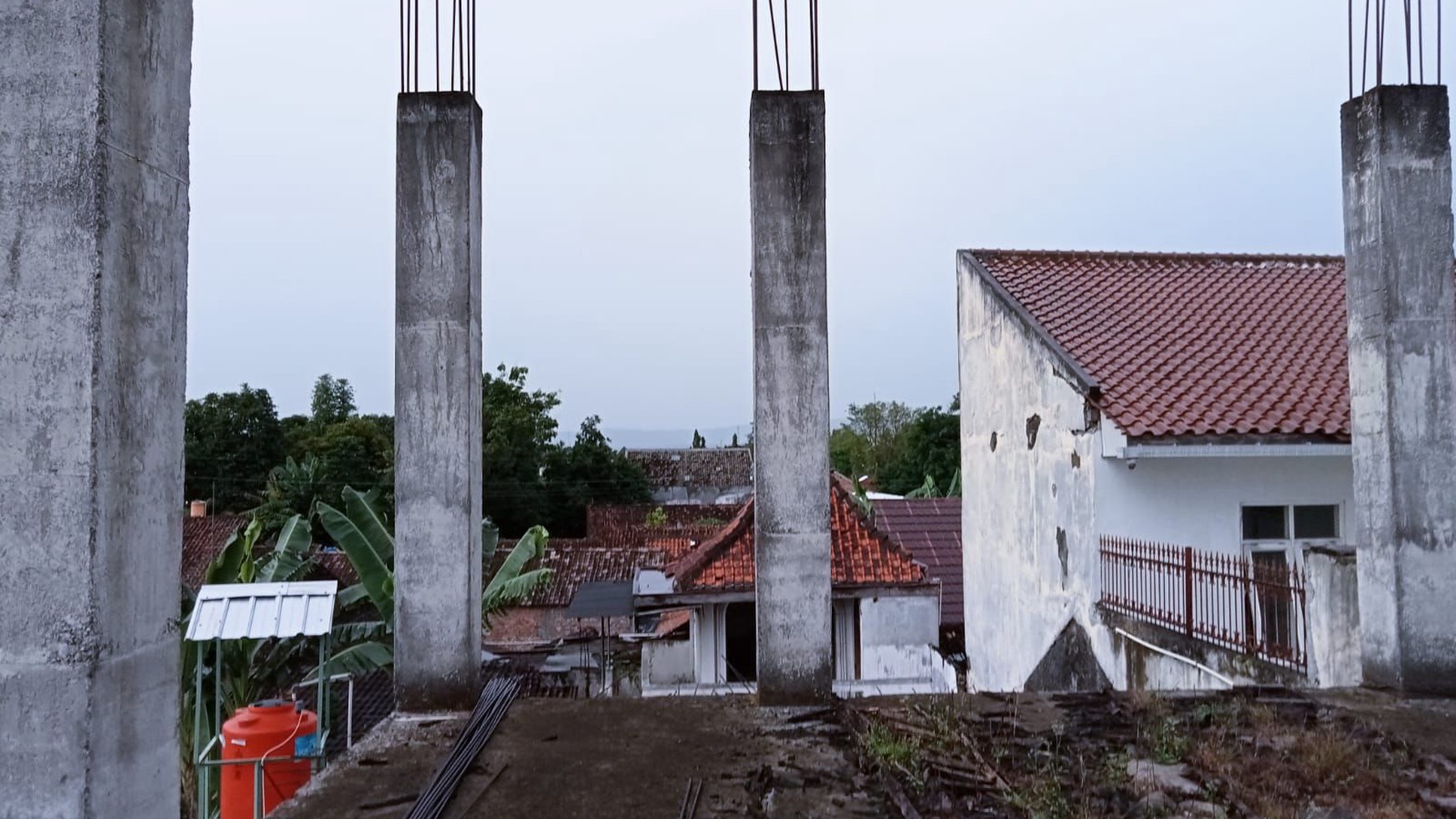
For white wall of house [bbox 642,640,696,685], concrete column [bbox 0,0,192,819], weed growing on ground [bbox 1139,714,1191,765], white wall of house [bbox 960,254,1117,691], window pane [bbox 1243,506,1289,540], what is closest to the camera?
concrete column [bbox 0,0,192,819]

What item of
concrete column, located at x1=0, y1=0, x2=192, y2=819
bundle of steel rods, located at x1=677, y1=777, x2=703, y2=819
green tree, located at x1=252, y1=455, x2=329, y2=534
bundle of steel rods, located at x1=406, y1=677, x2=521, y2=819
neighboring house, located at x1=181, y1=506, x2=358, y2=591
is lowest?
neighboring house, located at x1=181, y1=506, x2=358, y2=591

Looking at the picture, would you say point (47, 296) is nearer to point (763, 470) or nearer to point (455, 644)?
point (455, 644)

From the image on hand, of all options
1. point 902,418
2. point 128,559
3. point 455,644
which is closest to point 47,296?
point 128,559

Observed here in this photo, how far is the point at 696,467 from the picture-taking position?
4819cm

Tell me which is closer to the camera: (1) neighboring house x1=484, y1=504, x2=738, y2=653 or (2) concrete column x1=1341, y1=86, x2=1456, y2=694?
(2) concrete column x1=1341, y1=86, x2=1456, y2=694

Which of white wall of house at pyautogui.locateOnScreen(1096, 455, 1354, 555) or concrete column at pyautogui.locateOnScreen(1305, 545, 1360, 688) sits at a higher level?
white wall of house at pyautogui.locateOnScreen(1096, 455, 1354, 555)

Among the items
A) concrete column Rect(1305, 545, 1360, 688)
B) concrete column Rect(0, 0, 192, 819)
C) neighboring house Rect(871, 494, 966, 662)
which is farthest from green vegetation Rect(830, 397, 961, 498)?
concrete column Rect(0, 0, 192, 819)

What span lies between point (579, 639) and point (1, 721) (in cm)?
1348

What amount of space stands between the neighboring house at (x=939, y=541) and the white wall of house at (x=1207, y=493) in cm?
587

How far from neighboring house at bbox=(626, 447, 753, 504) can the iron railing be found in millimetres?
35906

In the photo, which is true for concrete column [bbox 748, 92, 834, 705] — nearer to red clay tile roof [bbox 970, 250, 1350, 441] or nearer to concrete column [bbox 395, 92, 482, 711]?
concrete column [bbox 395, 92, 482, 711]

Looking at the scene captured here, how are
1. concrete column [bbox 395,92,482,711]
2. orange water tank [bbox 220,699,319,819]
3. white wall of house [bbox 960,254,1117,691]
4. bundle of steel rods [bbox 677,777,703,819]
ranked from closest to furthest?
bundle of steel rods [bbox 677,777,703,819] < concrete column [bbox 395,92,482,711] < orange water tank [bbox 220,699,319,819] < white wall of house [bbox 960,254,1117,691]

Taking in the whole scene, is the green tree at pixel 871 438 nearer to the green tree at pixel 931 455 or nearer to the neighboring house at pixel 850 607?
the green tree at pixel 931 455

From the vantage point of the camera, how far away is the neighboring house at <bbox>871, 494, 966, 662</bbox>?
15.9m
